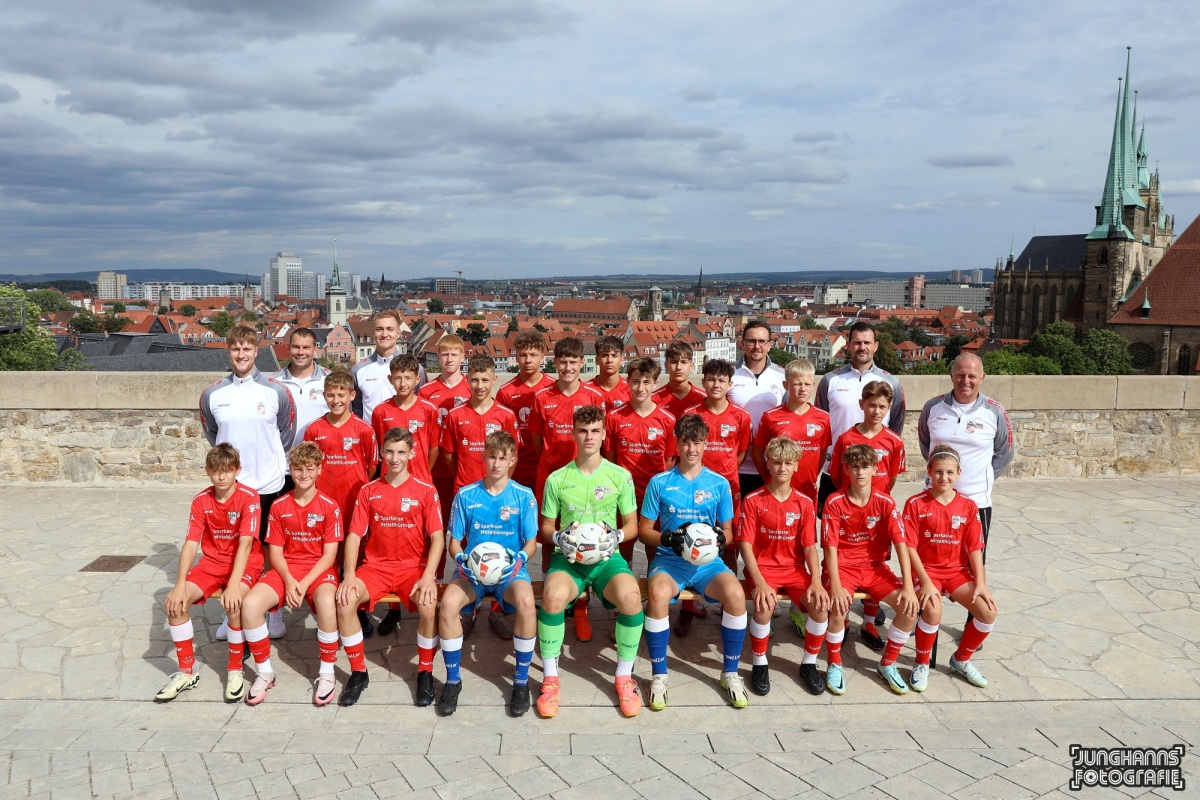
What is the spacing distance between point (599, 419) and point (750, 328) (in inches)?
57.3

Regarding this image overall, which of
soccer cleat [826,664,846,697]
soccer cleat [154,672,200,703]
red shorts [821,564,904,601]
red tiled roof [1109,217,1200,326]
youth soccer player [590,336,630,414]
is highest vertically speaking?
red tiled roof [1109,217,1200,326]

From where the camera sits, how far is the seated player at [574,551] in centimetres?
388

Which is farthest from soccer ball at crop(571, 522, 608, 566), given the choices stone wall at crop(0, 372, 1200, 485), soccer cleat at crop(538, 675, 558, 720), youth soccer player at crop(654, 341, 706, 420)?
stone wall at crop(0, 372, 1200, 485)

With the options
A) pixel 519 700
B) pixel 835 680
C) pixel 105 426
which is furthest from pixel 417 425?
pixel 105 426

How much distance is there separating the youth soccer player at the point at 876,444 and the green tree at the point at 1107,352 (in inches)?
2745

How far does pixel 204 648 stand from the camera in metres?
4.43

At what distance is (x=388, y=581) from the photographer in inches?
161

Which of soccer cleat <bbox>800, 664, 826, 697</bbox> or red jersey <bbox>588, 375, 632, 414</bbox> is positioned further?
red jersey <bbox>588, 375, 632, 414</bbox>

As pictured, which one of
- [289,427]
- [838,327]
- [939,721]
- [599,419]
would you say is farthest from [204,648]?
[838,327]

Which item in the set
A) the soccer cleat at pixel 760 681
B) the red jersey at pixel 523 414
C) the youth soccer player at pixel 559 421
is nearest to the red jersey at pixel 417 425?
the red jersey at pixel 523 414

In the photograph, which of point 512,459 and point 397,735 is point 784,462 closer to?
point 512,459

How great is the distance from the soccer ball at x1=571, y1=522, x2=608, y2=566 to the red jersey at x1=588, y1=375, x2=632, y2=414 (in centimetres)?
99

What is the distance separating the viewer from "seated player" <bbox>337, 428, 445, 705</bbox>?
3936 mm

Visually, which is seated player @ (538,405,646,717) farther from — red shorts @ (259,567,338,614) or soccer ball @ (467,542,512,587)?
red shorts @ (259,567,338,614)
